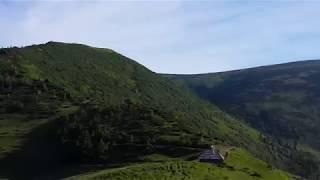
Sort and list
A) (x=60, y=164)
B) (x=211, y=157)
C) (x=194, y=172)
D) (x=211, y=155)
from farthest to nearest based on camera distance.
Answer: (x=60, y=164), (x=211, y=155), (x=211, y=157), (x=194, y=172)

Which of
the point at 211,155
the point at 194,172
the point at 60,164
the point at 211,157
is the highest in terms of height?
the point at 211,155

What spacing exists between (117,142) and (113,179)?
67.5 m

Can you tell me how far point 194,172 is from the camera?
136 metres

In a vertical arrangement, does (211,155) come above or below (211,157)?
above

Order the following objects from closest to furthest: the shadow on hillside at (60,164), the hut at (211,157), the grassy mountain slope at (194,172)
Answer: the grassy mountain slope at (194,172) < the hut at (211,157) < the shadow on hillside at (60,164)

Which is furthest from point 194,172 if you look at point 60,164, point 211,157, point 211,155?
point 60,164

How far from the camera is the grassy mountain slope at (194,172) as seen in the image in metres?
134

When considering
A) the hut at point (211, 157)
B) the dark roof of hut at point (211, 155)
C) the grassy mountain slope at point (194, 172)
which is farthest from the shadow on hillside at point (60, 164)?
the grassy mountain slope at point (194, 172)

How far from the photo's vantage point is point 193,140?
187 meters

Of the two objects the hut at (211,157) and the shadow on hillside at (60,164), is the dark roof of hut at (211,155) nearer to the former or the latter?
the hut at (211,157)

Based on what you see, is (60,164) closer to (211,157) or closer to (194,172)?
(211,157)

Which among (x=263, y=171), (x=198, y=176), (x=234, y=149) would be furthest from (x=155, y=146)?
(x=198, y=176)

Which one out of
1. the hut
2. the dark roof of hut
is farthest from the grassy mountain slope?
the dark roof of hut

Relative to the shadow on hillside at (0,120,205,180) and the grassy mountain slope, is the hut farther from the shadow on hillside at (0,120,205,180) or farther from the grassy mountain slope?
the shadow on hillside at (0,120,205,180)
